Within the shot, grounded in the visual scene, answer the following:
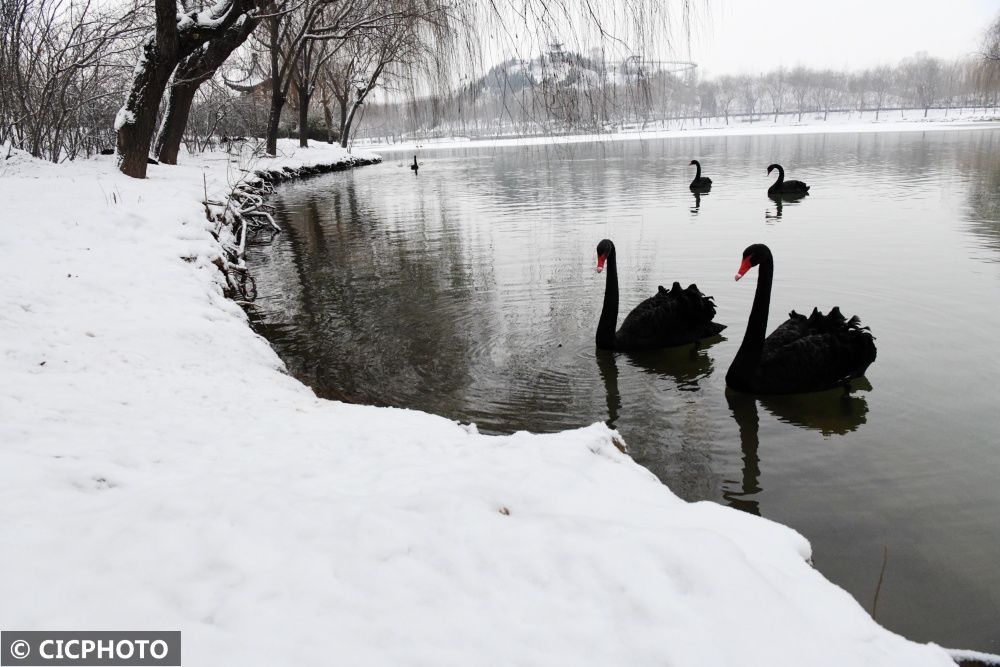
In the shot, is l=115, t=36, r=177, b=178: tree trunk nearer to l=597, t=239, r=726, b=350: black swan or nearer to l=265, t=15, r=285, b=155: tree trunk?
l=597, t=239, r=726, b=350: black swan

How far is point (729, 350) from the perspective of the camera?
647 cm

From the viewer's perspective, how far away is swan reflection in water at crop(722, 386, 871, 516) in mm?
4355

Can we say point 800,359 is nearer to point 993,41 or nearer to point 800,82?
point 993,41

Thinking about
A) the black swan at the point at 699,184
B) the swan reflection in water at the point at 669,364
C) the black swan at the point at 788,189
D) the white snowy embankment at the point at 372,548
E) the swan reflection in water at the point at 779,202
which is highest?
the black swan at the point at 699,184

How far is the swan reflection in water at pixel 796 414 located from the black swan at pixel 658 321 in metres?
1.04

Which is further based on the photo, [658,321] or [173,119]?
[173,119]

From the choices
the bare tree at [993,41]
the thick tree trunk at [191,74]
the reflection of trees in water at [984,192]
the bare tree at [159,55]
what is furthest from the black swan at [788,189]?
the bare tree at [993,41]

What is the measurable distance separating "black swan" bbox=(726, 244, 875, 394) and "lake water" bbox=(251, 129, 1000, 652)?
19 centimetres

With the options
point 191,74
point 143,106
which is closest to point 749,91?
point 191,74

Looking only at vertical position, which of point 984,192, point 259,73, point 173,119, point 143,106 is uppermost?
point 259,73

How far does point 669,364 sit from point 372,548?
4.83m

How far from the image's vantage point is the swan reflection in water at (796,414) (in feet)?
14.3

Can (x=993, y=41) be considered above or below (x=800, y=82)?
below

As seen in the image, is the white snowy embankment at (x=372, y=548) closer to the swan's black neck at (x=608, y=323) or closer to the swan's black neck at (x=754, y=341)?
the swan's black neck at (x=754, y=341)
